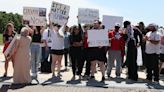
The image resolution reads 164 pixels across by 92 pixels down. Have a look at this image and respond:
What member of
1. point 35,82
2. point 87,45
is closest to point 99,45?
point 87,45

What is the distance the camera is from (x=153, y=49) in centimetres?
1527

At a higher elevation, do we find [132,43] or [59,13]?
[59,13]

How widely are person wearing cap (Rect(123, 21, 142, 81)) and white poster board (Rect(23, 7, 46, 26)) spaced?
10.1ft

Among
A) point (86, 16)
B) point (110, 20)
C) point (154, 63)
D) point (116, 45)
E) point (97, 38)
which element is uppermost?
point (86, 16)

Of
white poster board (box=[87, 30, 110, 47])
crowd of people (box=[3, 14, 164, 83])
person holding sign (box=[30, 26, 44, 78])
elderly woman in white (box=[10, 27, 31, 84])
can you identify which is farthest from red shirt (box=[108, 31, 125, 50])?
elderly woman in white (box=[10, 27, 31, 84])

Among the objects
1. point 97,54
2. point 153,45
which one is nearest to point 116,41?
point 97,54

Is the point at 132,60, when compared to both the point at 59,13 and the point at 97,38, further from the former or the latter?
the point at 59,13

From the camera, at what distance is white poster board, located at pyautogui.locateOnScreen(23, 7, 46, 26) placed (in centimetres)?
1689

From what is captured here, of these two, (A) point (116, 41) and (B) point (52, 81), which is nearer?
(B) point (52, 81)

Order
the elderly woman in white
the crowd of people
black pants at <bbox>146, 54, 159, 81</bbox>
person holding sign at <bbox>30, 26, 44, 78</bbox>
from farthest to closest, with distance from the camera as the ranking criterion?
person holding sign at <bbox>30, 26, 44, 78</bbox> < black pants at <bbox>146, 54, 159, 81</bbox> < the crowd of people < the elderly woman in white

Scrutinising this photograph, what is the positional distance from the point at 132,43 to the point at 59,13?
102 inches

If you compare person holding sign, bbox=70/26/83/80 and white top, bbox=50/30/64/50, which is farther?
white top, bbox=50/30/64/50

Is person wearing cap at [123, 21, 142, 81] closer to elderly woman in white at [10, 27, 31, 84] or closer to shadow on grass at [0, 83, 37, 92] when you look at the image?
elderly woman in white at [10, 27, 31, 84]

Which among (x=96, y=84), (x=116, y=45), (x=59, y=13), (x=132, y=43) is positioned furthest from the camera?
(x=59, y=13)
